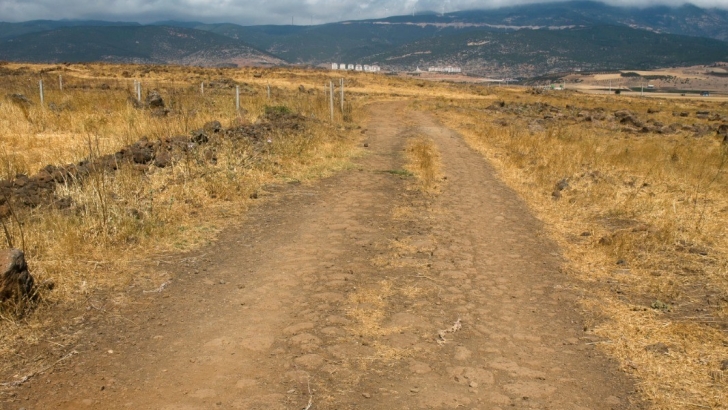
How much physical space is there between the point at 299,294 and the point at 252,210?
3374 millimetres

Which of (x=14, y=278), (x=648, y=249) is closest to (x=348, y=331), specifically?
(x=14, y=278)

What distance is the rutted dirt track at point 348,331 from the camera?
368 cm

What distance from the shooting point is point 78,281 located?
516 cm

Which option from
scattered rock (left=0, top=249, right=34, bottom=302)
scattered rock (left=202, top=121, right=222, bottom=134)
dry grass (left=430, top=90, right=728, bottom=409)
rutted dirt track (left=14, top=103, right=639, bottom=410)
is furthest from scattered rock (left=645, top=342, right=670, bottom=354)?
scattered rock (left=202, top=121, right=222, bottom=134)

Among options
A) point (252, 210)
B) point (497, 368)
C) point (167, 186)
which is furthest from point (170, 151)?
point (497, 368)

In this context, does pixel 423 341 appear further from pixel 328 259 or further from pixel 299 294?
pixel 328 259

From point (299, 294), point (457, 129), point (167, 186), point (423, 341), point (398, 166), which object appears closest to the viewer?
point (423, 341)

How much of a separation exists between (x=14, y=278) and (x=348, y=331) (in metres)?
2.88

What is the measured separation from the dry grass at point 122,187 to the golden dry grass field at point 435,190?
0.09ft

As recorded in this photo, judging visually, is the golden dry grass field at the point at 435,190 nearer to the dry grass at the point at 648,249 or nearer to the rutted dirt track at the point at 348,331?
the dry grass at the point at 648,249

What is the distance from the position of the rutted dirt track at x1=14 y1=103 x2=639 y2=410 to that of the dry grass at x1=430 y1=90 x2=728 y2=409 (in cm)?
36

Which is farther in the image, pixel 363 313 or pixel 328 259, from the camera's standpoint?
pixel 328 259

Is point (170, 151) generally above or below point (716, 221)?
above

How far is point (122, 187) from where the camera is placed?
757 cm
